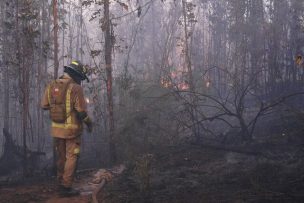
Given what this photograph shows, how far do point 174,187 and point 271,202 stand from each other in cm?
197

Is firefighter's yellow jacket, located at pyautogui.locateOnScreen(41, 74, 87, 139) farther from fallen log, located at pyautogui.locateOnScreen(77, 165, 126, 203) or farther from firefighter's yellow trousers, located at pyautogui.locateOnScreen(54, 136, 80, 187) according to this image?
fallen log, located at pyautogui.locateOnScreen(77, 165, 126, 203)

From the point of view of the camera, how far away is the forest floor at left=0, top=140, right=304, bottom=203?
5703 mm

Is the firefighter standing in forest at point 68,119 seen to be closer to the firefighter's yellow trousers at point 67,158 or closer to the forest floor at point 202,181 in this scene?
the firefighter's yellow trousers at point 67,158

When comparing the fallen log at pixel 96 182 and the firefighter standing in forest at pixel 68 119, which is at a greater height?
the firefighter standing in forest at pixel 68 119

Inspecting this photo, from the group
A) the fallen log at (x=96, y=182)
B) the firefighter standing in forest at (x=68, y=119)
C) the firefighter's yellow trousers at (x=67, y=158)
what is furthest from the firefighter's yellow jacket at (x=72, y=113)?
the fallen log at (x=96, y=182)

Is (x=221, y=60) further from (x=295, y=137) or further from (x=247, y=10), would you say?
(x=295, y=137)

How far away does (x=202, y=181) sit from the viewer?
22.7ft

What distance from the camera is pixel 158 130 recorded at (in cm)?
1128

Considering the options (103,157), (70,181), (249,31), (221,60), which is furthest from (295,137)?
(221,60)

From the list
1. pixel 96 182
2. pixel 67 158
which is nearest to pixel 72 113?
pixel 67 158

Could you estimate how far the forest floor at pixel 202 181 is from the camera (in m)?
5.70

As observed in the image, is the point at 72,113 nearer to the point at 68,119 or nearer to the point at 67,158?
the point at 68,119

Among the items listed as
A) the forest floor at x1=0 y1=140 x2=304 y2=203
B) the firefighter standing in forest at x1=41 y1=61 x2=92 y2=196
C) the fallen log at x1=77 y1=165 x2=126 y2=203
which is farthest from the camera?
the fallen log at x1=77 y1=165 x2=126 y2=203

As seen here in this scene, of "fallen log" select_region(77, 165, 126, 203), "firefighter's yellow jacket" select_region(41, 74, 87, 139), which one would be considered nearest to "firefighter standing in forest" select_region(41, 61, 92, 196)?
"firefighter's yellow jacket" select_region(41, 74, 87, 139)
